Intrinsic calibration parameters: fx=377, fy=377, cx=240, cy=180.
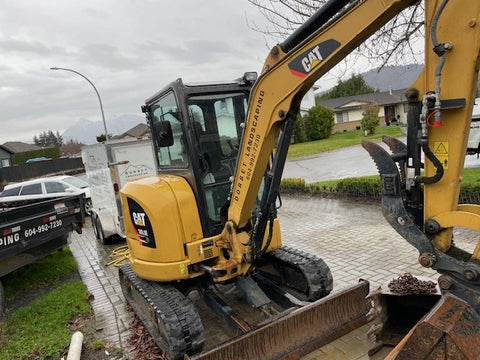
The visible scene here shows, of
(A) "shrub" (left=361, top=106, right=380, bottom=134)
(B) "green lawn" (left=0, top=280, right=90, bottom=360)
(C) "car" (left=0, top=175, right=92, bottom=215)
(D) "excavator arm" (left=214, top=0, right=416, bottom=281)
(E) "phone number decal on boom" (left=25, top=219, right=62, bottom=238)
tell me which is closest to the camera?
(D) "excavator arm" (left=214, top=0, right=416, bottom=281)

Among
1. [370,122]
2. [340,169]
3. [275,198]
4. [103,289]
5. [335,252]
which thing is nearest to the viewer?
[275,198]

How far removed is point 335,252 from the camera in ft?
20.7

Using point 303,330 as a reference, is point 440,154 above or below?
above

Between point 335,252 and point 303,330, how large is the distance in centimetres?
311

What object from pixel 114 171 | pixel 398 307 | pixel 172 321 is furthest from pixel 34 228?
pixel 398 307

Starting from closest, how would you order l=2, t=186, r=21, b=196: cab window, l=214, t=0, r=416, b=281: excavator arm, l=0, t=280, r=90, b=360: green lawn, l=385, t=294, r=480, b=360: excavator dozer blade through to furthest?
l=385, t=294, r=480, b=360: excavator dozer blade → l=214, t=0, r=416, b=281: excavator arm → l=0, t=280, r=90, b=360: green lawn → l=2, t=186, r=21, b=196: cab window

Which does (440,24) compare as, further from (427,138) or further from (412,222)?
(412,222)

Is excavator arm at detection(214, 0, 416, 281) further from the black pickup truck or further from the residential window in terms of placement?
the residential window

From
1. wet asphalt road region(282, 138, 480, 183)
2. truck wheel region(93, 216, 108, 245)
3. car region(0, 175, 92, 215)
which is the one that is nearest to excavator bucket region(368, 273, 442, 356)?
truck wheel region(93, 216, 108, 245)

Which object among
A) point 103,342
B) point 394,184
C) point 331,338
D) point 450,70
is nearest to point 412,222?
point 394,184

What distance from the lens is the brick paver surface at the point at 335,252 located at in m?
4.87

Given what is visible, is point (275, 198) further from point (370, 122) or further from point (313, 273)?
point (370, 122)

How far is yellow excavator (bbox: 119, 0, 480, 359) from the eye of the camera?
210cm

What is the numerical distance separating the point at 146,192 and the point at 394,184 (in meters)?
2.53
